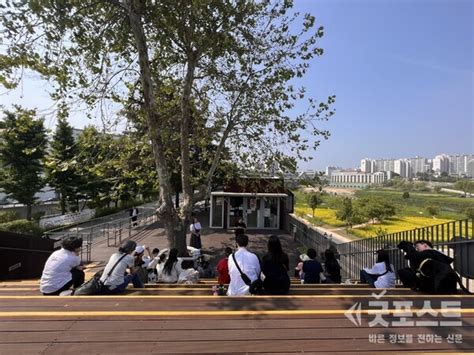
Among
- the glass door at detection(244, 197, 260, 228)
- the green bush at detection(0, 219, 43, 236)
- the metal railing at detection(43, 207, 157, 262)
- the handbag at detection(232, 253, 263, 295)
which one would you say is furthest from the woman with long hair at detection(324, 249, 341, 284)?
the green bush at detection(0, 219, 43, 236)

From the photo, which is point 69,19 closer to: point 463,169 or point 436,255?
point 436,255

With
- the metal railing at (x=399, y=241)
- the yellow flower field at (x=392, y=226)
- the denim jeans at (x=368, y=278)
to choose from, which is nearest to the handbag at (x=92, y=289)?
the denim jeans at (x=368, y=278)

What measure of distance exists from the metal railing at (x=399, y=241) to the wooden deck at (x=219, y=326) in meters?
1.87

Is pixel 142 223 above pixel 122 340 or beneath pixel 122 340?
beneath

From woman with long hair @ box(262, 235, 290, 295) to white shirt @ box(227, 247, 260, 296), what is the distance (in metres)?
0.14

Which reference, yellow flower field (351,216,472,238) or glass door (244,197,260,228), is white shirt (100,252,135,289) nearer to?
glass door (244,197,260,228)

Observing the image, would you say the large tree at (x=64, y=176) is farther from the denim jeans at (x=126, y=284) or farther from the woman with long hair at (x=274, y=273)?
the woman with long hair at (x=274, y=273)

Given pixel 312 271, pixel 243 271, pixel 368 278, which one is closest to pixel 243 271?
pixel 243 271

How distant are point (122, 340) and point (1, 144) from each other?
24.9m

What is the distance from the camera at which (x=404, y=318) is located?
3.05 meters

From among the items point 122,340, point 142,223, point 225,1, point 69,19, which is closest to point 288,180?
point 225,1

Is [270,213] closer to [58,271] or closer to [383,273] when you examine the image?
[383,273]

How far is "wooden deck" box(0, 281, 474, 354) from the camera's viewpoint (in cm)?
249

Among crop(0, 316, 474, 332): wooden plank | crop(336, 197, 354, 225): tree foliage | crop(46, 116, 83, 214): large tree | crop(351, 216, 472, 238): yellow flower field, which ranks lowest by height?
crop(351, 216, 472, 238): yellow flower field
